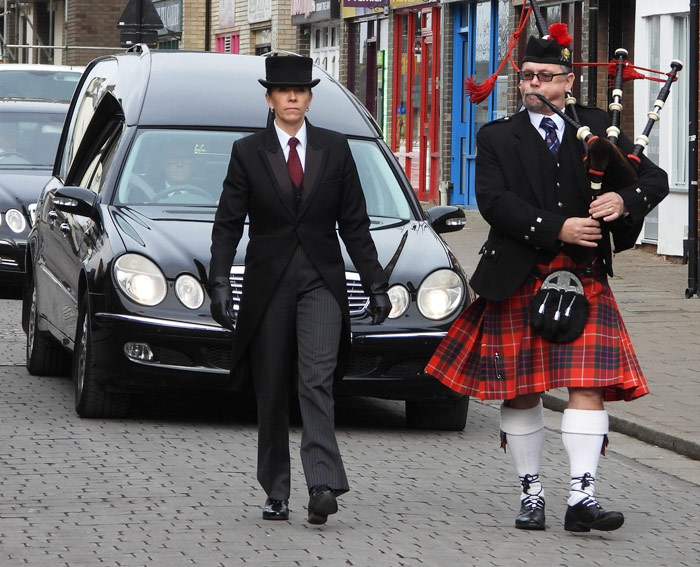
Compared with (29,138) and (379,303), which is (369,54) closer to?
(29,138)

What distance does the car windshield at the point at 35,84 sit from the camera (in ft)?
69.5

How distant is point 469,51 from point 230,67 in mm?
19326

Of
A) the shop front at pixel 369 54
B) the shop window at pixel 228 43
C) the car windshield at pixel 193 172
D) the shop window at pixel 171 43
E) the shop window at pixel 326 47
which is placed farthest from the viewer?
the shop window at pixel 171 43

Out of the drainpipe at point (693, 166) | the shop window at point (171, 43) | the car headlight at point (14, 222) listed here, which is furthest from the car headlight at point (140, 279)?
the shop window at point (171, 43)

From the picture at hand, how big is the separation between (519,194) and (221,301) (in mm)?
1192

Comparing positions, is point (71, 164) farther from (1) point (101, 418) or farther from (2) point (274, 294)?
(2) point (274, 294)

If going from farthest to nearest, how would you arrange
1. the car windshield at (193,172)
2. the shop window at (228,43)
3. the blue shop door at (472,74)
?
the shop window at (228,43) → the blue shop door at (472,74) → the car windshield at (193,172)

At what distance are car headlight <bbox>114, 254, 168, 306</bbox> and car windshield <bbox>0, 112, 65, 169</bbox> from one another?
8.78m

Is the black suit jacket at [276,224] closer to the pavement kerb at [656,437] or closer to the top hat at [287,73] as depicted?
the top hat at [287,73]

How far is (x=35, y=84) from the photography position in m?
21.3

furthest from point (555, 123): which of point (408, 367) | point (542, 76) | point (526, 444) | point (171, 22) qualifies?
point (171, 22)

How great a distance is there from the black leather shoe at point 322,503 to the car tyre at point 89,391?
108 inches

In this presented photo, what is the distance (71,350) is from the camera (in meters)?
10.0

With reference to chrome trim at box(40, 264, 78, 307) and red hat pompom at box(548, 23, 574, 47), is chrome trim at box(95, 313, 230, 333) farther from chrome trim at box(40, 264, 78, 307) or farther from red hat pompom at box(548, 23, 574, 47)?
red hat pompom at box(548, 23, 574, 47)
